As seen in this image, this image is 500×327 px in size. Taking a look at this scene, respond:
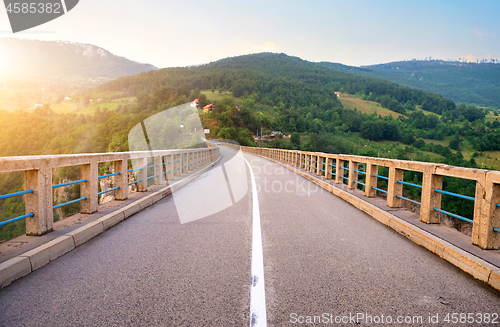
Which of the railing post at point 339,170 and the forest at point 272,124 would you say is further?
the forest at point 272,124

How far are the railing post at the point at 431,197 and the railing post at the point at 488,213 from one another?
44.0 inches

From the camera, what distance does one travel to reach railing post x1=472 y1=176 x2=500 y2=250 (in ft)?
13.4

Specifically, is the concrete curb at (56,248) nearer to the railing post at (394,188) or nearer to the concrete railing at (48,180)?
the concrete railing at (48,180)

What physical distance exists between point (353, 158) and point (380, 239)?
15.8 feet

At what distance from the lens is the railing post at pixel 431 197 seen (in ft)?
18.0

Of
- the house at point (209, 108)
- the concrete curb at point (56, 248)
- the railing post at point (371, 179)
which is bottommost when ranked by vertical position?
the concrete curb at point (56, 248)

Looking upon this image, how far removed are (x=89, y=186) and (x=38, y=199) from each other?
1.38m

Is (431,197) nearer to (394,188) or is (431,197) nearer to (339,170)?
(394,188)

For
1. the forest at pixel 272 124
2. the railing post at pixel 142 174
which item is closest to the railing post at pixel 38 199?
the railing post at pixel 142 174

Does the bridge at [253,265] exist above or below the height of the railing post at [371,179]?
below

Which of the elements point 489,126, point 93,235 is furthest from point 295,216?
point 489,126

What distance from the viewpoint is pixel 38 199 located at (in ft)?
15.1

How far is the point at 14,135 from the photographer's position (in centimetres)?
11731

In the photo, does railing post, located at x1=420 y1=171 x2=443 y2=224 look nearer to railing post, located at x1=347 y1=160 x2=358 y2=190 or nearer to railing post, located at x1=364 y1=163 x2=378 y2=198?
railing post, located at x1=364 y1=163 x2=378 y2=198
